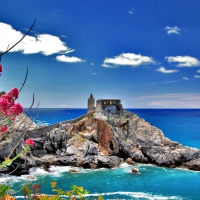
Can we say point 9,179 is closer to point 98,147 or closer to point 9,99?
point 98,147

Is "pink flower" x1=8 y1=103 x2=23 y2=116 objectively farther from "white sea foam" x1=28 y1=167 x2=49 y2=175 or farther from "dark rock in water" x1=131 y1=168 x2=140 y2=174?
"dark rock in water" x1=131 y1=168 x2=140 y2=174

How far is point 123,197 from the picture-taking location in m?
23.5

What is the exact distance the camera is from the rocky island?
→ 3294cm

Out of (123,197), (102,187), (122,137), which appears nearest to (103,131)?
(122,137)

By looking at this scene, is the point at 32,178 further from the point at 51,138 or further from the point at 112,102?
the point at 112,102

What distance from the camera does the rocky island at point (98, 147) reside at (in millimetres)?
32938

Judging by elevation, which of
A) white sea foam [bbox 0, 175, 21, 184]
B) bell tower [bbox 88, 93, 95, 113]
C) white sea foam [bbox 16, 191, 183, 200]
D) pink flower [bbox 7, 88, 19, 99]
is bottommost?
white sea foam [bbox 16, 191, 183, 200]

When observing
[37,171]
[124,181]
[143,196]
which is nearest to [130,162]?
[124,181]

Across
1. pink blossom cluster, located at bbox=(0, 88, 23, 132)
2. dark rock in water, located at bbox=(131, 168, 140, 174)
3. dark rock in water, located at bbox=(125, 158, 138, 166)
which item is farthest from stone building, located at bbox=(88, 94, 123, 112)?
pink blossom cluster, located at bbox=(0, 88, 23, 132)

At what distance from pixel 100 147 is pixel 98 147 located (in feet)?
2.06

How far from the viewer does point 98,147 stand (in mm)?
35250

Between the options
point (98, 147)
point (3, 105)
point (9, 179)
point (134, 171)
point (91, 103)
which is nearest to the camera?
point (3, 105)

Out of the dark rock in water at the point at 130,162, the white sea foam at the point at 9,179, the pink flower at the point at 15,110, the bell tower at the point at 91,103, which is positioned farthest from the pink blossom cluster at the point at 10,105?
the bell tower at the point at 91,103

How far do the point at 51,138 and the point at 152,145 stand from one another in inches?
661
